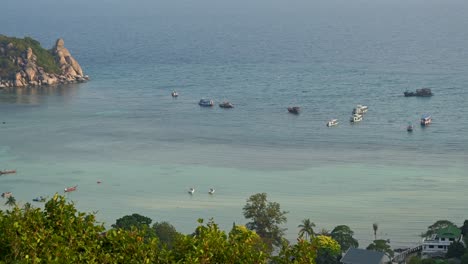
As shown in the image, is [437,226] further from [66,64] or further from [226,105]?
[66,64]

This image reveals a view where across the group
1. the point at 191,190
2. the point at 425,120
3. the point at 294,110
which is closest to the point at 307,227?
the point at 191,190

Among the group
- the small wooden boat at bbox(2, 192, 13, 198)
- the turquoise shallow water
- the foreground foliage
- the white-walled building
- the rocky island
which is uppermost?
the rocky island

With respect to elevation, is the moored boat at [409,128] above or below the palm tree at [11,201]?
above

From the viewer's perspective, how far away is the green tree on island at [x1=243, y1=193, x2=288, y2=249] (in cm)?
4550

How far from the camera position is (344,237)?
44500mm

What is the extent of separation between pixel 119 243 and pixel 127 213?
29.1 metres

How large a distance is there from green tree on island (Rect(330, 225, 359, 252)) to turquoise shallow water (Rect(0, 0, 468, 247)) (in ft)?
5.37

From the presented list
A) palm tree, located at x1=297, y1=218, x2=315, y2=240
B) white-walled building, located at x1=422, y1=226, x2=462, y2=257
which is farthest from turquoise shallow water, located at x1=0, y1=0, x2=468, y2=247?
white-walled building, located at x1=422, y1=226, x2=462, y2=257

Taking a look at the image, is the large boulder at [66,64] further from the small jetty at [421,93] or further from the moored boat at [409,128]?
the moored boat at [409,128]

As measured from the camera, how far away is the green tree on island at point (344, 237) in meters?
44.1

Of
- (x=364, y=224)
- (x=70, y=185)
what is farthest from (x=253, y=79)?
(x=364, y=224)

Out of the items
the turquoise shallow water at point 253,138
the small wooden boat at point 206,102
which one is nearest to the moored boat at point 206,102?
the small wooden boat at point 206,102

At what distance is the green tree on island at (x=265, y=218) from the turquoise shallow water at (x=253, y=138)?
8.09 feet

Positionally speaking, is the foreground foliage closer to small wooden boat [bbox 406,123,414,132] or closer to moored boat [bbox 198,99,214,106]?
small wooden boat [bbox 406,123,414,132]
